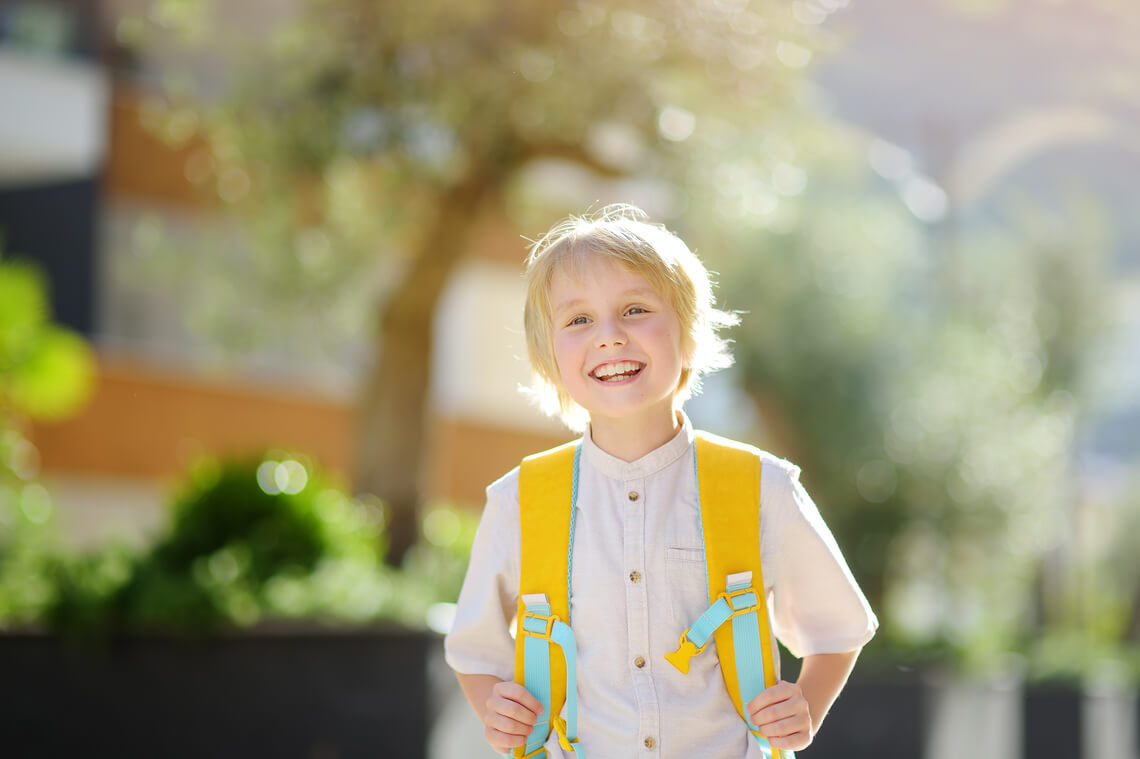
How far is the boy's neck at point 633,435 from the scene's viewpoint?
204cm

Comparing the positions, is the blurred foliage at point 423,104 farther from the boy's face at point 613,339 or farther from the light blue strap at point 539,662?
the light blue strap at point 539,662

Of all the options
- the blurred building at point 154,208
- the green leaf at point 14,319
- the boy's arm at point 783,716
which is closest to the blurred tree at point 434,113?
the green leaf at point 14,319

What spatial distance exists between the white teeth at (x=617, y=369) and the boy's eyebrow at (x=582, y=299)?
101 mm

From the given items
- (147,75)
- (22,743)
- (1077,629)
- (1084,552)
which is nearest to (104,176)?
(147,75)

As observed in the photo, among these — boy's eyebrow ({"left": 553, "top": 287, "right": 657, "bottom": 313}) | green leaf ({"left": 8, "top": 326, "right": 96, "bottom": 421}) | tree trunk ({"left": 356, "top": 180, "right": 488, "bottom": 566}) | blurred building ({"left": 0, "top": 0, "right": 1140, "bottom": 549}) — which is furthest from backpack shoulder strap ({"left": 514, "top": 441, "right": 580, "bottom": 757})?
blurred building ({"left": 0, "top": 0, "right": 1140, "bottom": 549})

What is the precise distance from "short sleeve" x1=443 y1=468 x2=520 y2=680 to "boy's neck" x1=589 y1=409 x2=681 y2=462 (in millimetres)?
159

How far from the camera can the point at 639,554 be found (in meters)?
1.95

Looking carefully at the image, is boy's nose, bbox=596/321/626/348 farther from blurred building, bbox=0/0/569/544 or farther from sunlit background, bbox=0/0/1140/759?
blurred building, bbox=0/0/569/544

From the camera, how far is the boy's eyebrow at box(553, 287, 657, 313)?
1972mm

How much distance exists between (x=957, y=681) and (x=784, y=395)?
10.4 feet

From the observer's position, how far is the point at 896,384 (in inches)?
455

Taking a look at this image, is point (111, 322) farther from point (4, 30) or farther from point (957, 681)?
point (957, 681)

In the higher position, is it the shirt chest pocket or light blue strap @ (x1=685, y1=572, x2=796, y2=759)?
the shirt chest pocket

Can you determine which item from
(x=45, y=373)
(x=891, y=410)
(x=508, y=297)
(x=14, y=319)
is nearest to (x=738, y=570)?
(x=14, y=319)
